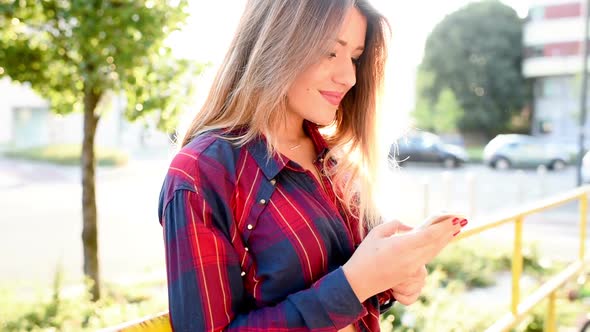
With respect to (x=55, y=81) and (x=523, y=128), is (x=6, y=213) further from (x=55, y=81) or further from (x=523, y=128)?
(x=523, y=128)

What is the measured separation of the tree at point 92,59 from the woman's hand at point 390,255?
3509mm

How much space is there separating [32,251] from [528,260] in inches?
256

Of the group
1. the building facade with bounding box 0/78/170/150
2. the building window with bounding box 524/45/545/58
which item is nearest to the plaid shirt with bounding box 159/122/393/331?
the building facade with bounding box 0/78/170/150

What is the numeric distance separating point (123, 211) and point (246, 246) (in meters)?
12.5

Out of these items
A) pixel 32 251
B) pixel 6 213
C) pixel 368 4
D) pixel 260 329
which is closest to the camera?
pixel 260 329

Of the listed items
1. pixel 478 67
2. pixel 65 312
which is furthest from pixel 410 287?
pixel 478 67

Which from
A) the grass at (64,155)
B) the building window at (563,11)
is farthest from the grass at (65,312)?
the building window at (563,11)

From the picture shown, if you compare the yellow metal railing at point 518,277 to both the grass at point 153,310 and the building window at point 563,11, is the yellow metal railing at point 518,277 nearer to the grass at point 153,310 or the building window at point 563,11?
the grass at point 153,310

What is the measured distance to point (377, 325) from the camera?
139cm

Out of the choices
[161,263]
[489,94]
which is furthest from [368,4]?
[489,94]

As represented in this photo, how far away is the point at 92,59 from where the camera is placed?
437 cm

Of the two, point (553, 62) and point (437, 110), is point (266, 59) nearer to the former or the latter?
point (437, 110)

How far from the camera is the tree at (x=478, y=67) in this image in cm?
3894

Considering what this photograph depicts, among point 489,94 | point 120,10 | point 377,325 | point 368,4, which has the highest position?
point 489,94
